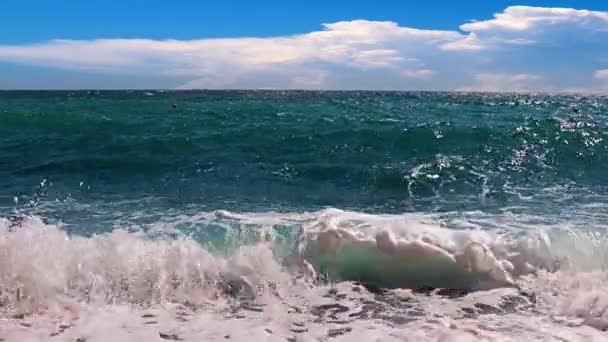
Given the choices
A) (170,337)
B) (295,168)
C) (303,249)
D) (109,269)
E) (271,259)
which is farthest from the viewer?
(295,168)

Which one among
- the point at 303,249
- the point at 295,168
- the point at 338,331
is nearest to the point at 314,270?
the point at 303,249

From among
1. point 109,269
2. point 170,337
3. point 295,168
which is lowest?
point 170,337

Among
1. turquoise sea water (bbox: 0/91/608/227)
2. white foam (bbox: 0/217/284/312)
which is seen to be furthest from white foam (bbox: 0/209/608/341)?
turquoise sea water (bbox: 0/91/608/227)

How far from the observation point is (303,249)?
6641 millimetres

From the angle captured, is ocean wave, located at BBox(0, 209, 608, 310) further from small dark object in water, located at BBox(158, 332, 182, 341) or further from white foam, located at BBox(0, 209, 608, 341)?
small dark object in water, located at BBox(158, 332, 182, 341)

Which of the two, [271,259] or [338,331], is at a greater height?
[271,259]

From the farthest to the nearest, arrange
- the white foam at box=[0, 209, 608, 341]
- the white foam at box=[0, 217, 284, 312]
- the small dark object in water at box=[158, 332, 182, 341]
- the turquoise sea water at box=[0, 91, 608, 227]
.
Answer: the turquoise sea water at box=[0, 91, 608, 227]
the white foam at box=[0, 217, 284, 312]
the white foam at box=[0, 209, 608, 341]
the small dark object in water at box=[158, 332, 182, 341]

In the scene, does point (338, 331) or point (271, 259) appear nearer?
point (338, 331)

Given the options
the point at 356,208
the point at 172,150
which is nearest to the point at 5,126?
the point at 172,150

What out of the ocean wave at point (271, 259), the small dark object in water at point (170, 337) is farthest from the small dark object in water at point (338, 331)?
the ocean wave at point (271, 259)

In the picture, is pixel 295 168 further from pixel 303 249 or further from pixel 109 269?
pixel 109 269

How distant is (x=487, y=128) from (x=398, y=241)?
43.3 ft

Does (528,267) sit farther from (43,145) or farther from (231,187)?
(43,145)

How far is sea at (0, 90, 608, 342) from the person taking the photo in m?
4.90
